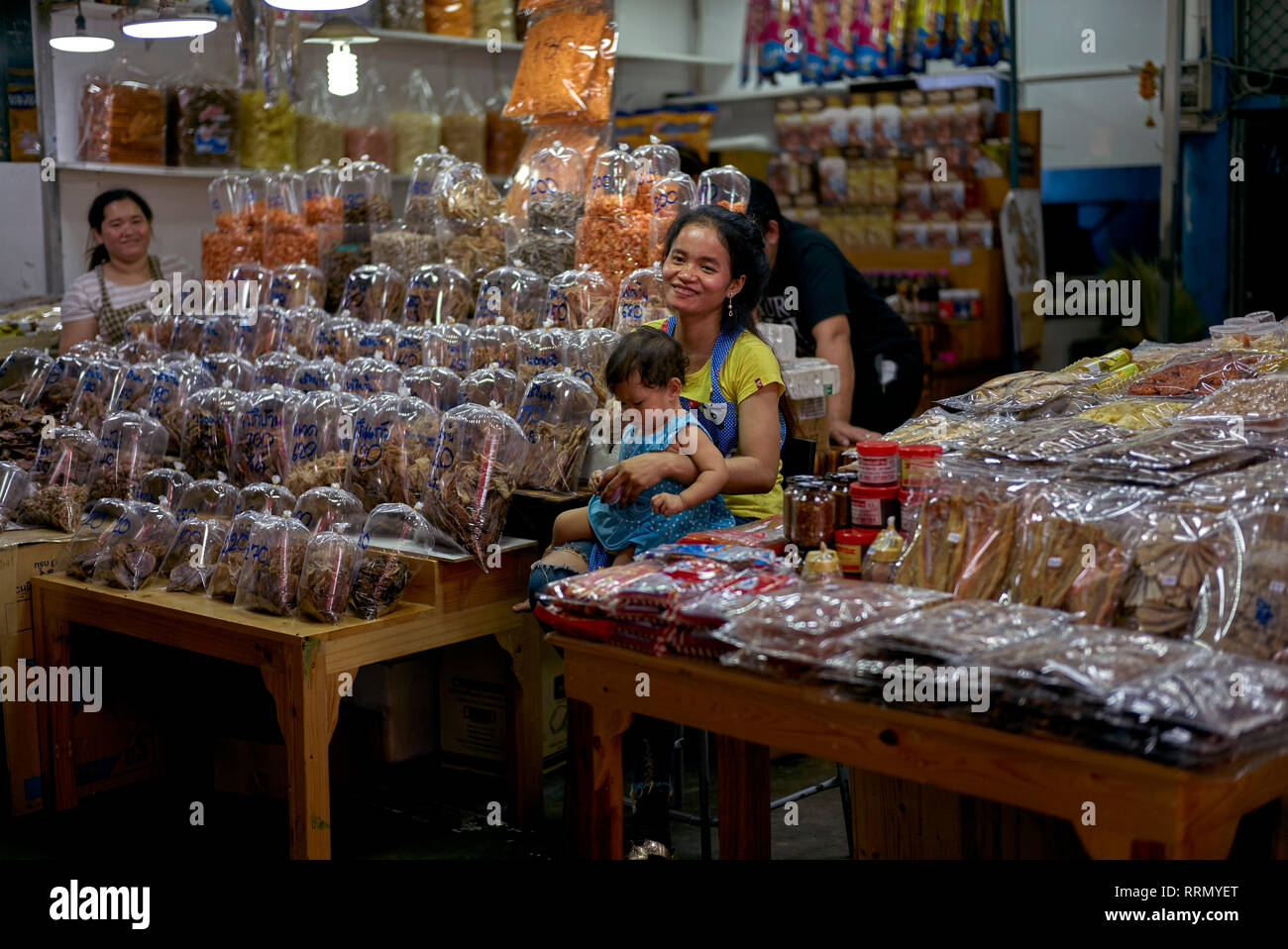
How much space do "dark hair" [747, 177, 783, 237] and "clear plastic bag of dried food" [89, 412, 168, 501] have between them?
5.81ft

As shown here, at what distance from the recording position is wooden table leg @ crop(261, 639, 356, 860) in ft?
8.15

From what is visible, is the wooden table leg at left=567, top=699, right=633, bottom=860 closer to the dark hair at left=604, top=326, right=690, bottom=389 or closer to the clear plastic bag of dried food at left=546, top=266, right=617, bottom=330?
the dark hair at left=604, top=326, right=690, bottom=389

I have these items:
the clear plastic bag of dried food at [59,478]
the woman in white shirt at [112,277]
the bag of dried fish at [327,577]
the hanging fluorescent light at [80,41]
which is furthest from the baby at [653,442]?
the hanging fluorescent light at [80,41]

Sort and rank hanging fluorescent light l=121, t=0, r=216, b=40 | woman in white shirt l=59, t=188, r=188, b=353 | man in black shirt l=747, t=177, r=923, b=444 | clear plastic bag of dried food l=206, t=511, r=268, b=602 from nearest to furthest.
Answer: clear plastic bag of dried food l=206, t=511, r=268, b=602, man in black shirt l=747, t=177, r=923, b=444, woman in white shirt l=59, t=188, r=188, b=353, hanging fluorescent light l=121, t=0, r=216, b=40

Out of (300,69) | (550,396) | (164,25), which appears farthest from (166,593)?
(300,69)

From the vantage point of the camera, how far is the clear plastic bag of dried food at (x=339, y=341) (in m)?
3.59

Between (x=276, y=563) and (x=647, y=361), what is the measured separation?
85cm

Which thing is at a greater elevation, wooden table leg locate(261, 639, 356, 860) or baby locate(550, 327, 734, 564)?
baby locate(550, 327, 734, 564)

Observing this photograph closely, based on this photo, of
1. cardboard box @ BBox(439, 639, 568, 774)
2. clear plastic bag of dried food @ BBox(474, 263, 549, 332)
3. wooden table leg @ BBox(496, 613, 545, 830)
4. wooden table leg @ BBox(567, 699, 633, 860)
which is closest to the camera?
wooden table leg @ BBox(567, 699, 633, 860)

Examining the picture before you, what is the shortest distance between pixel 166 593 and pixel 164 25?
2524mm

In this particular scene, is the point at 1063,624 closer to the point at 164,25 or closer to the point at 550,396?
the point at 550,396

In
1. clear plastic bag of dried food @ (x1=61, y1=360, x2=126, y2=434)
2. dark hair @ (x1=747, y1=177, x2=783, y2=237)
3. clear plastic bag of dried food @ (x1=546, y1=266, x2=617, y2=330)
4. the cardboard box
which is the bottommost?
the cardboard box

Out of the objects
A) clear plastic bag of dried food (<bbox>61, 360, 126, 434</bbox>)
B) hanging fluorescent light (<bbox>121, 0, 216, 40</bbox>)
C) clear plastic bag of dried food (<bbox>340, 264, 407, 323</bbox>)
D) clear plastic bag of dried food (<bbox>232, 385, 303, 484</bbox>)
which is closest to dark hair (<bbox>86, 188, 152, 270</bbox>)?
hanging fluorescent light (<bbox>121, 0, 216, 40</bbox>)

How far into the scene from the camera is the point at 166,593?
2.84 metres
